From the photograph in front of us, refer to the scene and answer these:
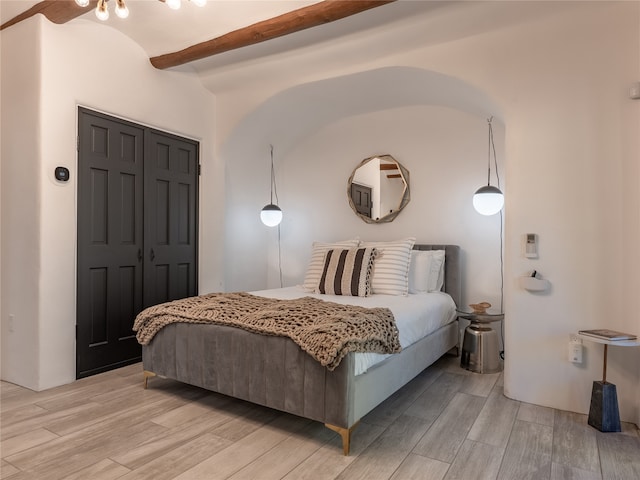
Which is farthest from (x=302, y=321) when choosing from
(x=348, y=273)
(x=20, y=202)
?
(x=20, y=202)

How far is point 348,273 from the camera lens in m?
3.36

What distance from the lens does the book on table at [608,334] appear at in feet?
7.31

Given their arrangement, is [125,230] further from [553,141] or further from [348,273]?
[553,141]

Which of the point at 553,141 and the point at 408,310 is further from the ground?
the point at 553,141

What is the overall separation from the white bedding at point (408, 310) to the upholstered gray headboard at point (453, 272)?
0.49ft

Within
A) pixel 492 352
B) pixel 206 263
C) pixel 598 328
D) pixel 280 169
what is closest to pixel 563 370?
pixel 598 328

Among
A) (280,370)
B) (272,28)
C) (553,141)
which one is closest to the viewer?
(280,370)

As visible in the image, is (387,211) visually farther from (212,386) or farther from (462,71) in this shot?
(212,386)

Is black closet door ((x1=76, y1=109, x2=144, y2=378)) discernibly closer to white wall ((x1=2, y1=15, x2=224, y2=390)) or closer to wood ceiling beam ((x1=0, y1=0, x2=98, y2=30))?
white wall ((x1=2, y1=15, x2=224, y2=390))

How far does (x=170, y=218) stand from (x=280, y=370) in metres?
2.15

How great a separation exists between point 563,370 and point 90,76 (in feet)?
13.2

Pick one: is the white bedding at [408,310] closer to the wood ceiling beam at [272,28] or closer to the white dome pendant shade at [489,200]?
the white dome pendant shade at [489,200]

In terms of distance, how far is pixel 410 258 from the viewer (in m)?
3.52

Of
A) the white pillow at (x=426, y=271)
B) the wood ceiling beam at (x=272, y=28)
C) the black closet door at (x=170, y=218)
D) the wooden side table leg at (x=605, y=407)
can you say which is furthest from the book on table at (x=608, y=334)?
the black closet door at (x=170, y=218)
